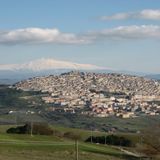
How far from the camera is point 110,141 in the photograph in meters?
58.7

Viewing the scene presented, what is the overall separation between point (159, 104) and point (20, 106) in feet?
149

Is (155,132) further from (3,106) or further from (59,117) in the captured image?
(3,106)

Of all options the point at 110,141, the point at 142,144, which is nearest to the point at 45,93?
the point at 110,141

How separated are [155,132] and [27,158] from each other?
672 inches

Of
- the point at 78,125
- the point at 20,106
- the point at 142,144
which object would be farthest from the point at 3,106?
the point at 142,144

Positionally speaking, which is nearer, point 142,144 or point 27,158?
point 27,158

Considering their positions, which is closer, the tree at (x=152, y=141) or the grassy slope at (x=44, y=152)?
the grassy slope at (x=44, y=152)

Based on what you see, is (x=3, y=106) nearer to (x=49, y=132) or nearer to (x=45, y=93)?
(x=45, y=93)

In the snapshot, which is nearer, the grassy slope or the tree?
the grassy slope

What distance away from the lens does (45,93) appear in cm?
18188

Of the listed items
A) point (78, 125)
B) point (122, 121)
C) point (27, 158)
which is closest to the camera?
point (27, 158)

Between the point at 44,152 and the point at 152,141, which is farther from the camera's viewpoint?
the point at 152,141

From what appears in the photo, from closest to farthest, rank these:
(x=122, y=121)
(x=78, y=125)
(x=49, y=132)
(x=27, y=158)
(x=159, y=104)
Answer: (x=27, y=158) → (x=49, y=132) → (x=78, y=125) → (x=122, y=121) → (x=159, y=104)

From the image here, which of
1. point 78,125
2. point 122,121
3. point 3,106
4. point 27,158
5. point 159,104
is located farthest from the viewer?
point 159,104
